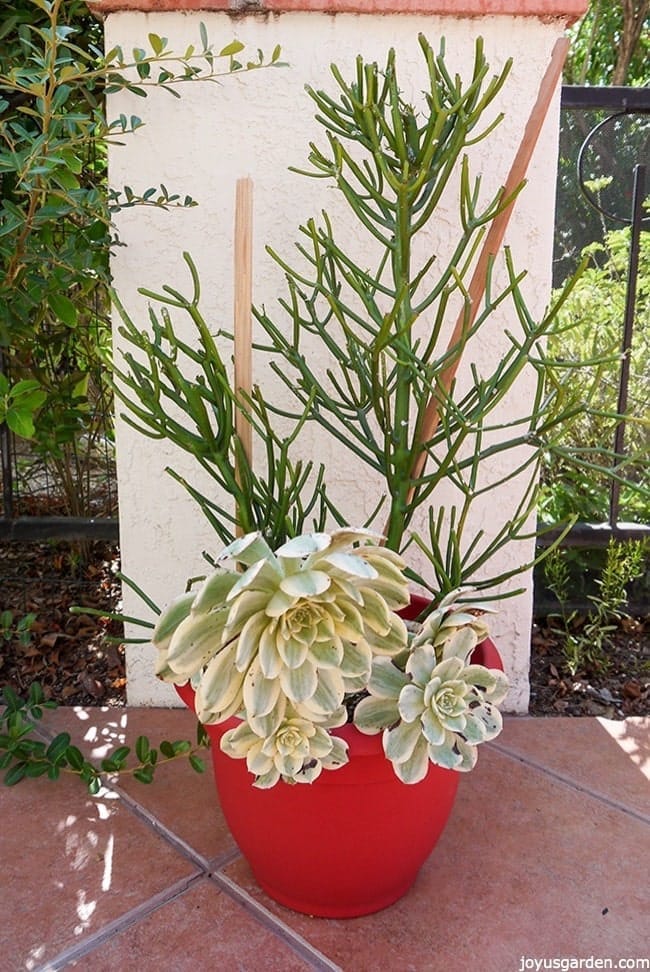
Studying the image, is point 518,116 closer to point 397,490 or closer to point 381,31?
point 381,31

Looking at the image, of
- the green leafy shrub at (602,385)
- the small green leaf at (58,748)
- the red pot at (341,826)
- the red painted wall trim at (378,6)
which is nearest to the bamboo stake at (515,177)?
the red painted wall trim at (378,6)

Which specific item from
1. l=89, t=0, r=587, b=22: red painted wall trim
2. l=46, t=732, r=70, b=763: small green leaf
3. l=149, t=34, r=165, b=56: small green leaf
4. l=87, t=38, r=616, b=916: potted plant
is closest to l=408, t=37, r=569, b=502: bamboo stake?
l=87, t=38, r=616, b=916: potted plant

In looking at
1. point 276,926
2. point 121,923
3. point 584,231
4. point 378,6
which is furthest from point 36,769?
point 584,231

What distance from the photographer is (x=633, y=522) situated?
2594 mm

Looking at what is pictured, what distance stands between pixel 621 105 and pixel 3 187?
1607mm

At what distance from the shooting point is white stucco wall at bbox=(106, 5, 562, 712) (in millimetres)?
1784

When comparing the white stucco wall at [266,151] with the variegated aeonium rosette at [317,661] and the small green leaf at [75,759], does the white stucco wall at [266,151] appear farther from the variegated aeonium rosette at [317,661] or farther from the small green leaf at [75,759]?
the variegated aeonium rosette at [317,661]

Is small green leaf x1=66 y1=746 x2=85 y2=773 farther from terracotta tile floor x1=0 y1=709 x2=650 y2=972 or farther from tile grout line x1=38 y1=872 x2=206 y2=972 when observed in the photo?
tile grout line x1=38 y1=872 x2=206 y2=972

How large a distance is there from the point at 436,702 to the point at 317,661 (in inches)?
8.0

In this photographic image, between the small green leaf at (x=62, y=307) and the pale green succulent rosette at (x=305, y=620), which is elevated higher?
the small green leaf at (x=62, y=307)

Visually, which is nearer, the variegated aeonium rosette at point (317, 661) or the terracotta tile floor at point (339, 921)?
the variegated aeonium rosette at point (317, 661)

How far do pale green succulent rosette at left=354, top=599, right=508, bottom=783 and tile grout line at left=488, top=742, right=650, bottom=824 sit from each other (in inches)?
24.9

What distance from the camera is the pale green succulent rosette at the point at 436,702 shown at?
123 cm

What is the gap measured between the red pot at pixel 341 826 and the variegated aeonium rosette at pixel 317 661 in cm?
8
